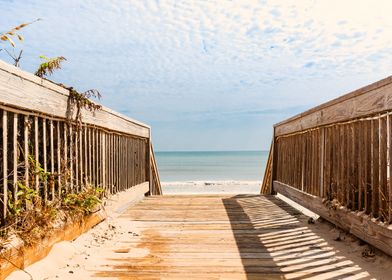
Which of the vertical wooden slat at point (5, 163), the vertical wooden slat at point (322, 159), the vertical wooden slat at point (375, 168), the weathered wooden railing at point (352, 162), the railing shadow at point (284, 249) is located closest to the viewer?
the vertical wooden slat at point (5, 163)

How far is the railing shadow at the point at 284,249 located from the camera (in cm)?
231

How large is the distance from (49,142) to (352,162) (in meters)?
2.54

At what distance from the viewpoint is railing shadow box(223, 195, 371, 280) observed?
231cm

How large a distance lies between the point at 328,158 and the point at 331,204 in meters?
0.49

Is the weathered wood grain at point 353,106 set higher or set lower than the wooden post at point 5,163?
higher

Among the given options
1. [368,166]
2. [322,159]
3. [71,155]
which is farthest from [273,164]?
[71,155]

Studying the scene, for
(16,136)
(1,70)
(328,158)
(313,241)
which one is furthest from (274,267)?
(1,70)

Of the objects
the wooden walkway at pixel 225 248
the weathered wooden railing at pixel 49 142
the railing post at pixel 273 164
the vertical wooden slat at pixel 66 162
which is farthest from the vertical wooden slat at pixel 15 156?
the railing post at pixel 273 164

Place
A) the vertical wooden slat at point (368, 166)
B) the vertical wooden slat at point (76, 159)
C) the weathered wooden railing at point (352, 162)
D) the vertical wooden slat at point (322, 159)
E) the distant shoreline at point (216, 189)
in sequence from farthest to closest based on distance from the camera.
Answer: the distant shoreline at point (216, 189) < the vertical wooden slat at point (322, 159) < the vertical wooden slat at point (76, 159) < the vertical wooden slat at point (368, 166) < the weathered wooden railing at point (352, 162)

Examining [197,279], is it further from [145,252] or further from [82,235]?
[82,235]

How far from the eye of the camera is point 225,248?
289 centimetres

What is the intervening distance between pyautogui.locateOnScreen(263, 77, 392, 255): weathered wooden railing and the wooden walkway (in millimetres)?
298

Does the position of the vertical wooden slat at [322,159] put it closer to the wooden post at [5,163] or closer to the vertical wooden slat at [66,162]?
the vertical wooden slat at [66,162]

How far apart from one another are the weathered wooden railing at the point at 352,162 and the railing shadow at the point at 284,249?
0.28 metres
